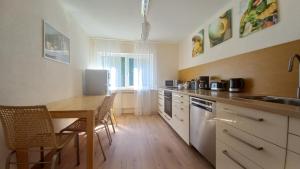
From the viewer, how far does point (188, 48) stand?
4.21 metres

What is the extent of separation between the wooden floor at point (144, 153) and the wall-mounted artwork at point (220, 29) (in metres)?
1.87

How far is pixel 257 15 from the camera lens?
74.0 inches

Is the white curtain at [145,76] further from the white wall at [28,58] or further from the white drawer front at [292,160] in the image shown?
the white drawer front at [292,160]

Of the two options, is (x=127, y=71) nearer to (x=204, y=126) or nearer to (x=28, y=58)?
(x=28, y=58)

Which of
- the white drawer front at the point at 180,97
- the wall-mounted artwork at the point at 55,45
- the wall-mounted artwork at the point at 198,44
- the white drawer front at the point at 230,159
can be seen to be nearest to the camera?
the white drawer front at the point at 230,159

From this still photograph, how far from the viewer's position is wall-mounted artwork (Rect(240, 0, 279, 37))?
170 cm

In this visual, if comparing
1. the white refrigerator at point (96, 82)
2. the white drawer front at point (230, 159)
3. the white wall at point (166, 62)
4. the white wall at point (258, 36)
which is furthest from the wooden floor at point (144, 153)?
the white wall at point (166, 62)

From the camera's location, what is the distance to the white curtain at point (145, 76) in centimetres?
461

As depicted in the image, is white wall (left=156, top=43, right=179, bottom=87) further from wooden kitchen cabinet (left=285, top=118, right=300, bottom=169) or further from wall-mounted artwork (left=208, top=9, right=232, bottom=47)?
wooden kitchen cabinet (left=285, top=118, right=300, bottom=169)

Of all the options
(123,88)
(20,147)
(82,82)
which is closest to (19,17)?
(20,147)

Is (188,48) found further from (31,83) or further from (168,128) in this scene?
(31,83)

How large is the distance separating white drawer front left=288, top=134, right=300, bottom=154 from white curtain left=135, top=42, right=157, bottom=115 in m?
3.89

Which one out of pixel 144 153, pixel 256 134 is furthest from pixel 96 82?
pixel 256 134

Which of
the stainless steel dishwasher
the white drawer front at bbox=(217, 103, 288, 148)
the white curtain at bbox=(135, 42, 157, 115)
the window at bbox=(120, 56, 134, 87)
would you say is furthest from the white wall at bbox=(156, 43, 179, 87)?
the white drawer front at bbox=(217, 103, 288, 148)
